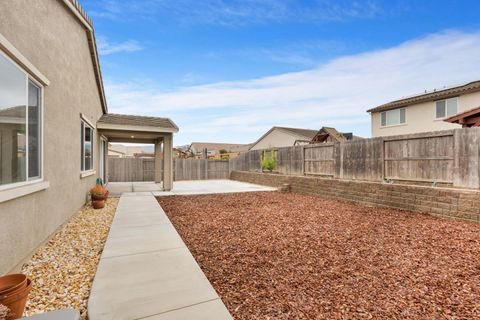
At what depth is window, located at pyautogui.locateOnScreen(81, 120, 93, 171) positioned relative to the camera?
796 centimetres

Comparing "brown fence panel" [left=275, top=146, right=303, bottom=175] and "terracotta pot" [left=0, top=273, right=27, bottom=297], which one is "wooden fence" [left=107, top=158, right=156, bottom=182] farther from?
"terracotta pot" [left=0, top=273, right=27, bottom=297]

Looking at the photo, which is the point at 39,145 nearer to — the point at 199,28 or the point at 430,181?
the point at 430,181

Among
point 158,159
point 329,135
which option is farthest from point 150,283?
point 329,135

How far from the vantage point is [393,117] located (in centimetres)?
1895

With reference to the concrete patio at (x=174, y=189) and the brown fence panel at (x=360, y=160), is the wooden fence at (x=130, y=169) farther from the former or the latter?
the brown fence panel at (x=360, y=160)

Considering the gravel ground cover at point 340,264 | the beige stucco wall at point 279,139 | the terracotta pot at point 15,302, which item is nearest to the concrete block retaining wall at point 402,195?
the gravel ground cover at point 340,264

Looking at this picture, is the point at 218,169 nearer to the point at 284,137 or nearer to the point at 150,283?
the point at 284,137

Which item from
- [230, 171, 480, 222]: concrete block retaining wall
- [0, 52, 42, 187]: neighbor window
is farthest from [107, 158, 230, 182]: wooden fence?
[0, 52, 42, 187]: neighbor window

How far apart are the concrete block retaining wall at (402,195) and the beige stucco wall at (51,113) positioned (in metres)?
9.20

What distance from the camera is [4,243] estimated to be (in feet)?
9.91

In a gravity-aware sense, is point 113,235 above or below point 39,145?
below

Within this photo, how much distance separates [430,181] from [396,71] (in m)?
9.50

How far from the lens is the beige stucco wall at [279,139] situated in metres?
29.3

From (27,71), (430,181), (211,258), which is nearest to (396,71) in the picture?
(430,181)
